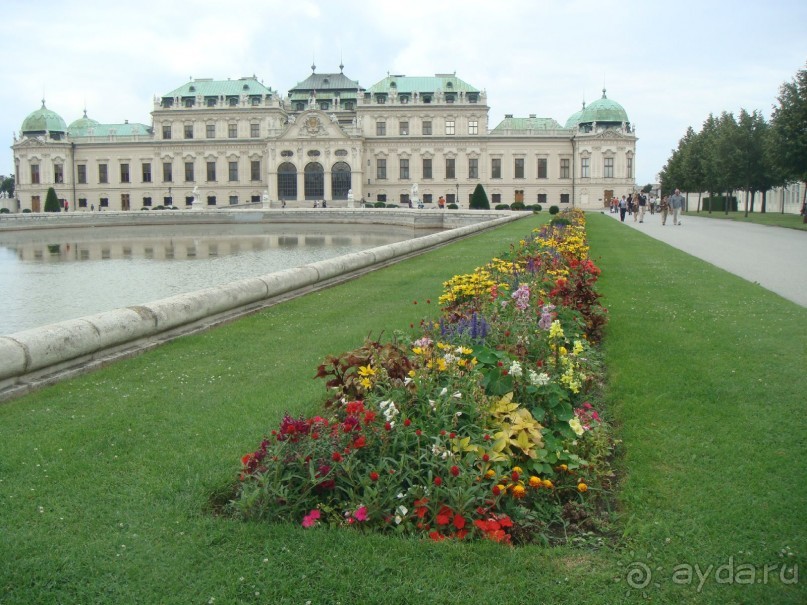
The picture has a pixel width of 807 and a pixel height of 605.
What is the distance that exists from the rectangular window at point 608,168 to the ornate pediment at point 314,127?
29.3m

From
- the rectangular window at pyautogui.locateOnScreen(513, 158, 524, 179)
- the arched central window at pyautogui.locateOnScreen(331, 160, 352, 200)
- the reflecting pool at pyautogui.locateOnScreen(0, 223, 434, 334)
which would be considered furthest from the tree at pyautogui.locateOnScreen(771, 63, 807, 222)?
the arched central window at pyautogui.locateOnScreen(331, 160, 352, 200)

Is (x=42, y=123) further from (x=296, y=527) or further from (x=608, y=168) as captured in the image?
(x=296, y=527)

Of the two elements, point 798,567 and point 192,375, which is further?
point 192,375

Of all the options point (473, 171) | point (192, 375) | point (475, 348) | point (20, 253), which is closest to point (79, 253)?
point (20, 253)

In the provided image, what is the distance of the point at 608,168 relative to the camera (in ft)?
281

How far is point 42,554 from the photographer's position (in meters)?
3.72

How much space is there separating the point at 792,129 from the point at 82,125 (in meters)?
85.0

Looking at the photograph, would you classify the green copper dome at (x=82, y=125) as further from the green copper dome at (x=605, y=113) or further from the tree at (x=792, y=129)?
the tree at (x=792, y=129)

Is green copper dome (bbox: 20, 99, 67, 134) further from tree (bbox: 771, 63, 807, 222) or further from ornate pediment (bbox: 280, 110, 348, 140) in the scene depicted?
tree (bbox: 771, 63, 807, 222)

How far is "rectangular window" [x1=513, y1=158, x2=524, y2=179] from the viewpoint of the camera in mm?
87750

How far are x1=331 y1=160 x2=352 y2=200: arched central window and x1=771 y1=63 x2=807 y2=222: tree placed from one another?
2117 inches

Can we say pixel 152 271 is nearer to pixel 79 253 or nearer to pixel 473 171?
pixel 79 253

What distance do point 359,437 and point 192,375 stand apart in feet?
10.4
